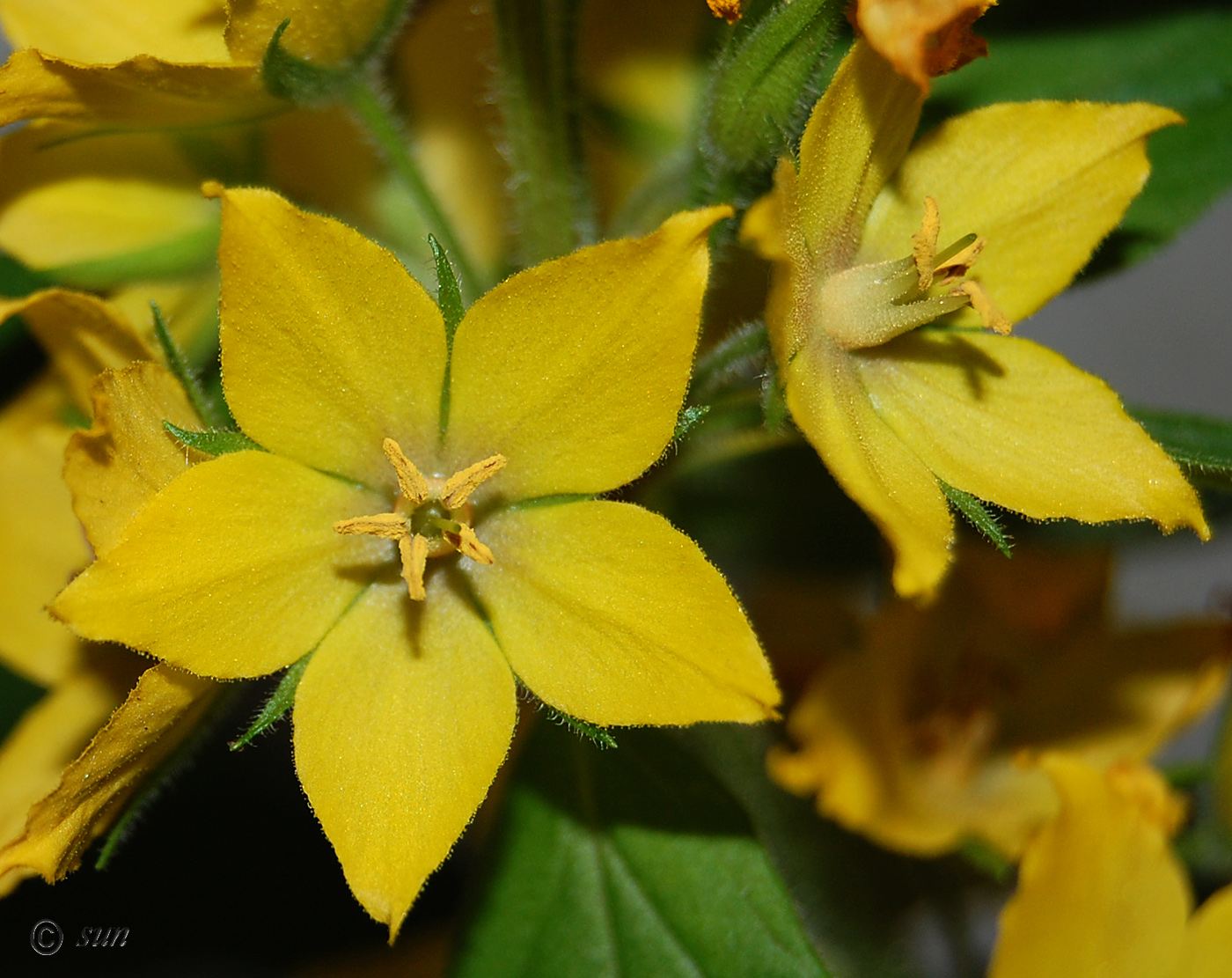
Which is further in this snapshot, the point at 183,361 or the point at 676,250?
the point at 183,361

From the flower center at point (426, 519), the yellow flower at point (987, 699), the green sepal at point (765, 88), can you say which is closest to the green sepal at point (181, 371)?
the flower center at point (426, 519)

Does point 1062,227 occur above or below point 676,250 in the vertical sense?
below

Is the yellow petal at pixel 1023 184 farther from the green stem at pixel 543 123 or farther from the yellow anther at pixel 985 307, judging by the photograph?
the green stem at pixel 543 123

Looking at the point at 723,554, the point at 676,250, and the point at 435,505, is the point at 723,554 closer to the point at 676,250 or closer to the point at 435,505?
the point at 435,505

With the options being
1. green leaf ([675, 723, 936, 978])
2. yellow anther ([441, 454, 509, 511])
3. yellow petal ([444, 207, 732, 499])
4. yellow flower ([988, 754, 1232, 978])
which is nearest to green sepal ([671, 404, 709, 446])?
yellow petal ([444, 207, 732, 499])

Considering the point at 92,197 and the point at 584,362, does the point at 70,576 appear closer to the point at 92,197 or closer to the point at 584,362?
the point at 92,197

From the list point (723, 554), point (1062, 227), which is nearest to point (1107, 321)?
point (723, 554)
